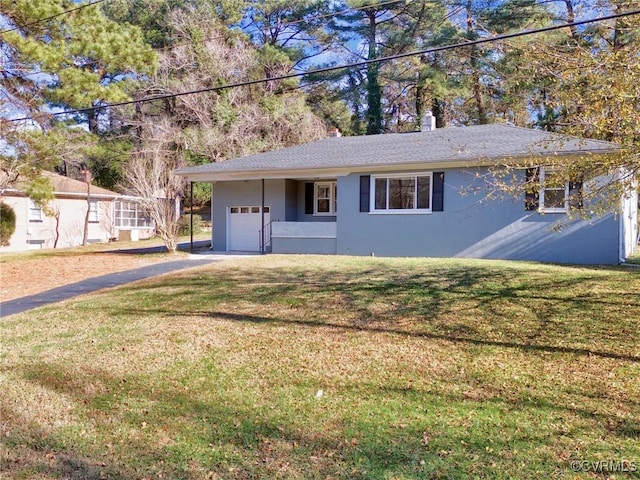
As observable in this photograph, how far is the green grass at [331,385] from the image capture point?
336 centimetres

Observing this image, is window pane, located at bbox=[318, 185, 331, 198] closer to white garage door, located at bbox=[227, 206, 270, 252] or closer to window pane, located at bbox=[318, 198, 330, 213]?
window pane, located at bbox=[318, 198, 330, 213]

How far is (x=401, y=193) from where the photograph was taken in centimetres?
1492

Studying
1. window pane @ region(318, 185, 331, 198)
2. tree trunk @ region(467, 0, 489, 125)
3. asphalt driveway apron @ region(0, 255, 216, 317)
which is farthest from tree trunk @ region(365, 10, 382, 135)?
asphalt driveway apron @ region(0, 255, 216, 317)

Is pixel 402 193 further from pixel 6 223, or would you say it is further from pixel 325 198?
pixel 6 223

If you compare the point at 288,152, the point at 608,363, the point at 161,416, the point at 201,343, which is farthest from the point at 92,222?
the point at 608,363

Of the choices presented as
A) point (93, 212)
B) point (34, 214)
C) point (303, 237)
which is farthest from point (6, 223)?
point (303, 237)

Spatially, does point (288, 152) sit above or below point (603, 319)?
above

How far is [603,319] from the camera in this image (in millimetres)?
6195

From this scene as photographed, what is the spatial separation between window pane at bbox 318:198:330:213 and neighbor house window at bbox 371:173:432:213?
3164 millimetres

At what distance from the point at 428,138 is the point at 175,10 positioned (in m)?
21.2

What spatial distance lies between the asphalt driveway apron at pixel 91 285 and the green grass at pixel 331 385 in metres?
1.18

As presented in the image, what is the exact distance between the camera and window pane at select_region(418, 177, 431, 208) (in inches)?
570

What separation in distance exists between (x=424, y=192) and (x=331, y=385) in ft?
35.6

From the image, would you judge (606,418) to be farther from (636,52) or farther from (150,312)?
(150,312)
